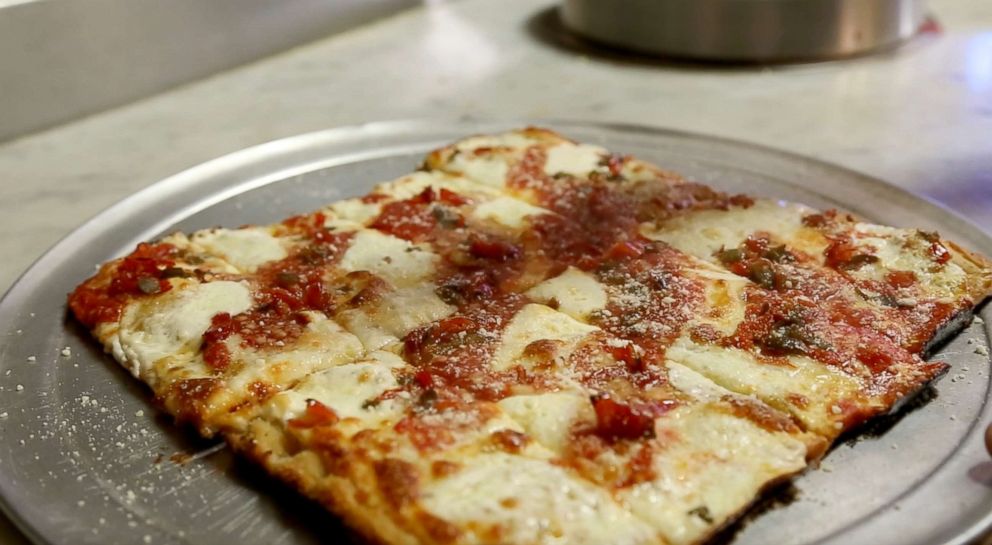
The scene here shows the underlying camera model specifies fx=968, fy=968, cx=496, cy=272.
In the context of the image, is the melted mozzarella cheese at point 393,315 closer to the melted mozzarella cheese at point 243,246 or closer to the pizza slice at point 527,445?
the pizza slice at point 527,445

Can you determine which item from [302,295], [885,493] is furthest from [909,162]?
[302,295]

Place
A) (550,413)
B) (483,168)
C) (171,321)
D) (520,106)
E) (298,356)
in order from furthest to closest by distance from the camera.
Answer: (520,106) < (483,168) < (171,321) < (298,356) < (550,413)

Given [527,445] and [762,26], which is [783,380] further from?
[762,26]

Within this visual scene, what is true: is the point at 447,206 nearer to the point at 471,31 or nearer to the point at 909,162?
the point at 909,162

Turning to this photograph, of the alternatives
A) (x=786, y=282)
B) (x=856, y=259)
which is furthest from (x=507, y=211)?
(x=856, y=259)

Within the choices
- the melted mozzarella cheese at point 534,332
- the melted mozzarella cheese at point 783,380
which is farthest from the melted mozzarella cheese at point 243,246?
the melted mozzarella cheese at point 783,380

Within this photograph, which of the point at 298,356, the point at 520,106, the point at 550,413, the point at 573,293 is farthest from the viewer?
the point at 520,106

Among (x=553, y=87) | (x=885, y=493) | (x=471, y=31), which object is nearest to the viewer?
(x=885, y=493)

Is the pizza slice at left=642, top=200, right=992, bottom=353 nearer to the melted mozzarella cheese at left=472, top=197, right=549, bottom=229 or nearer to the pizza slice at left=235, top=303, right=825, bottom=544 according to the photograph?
the melted mozzarella cheese at left=472, top=197, right=549, bottom=229
